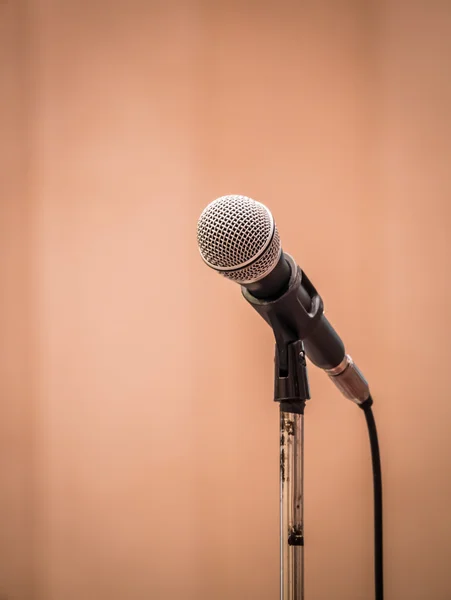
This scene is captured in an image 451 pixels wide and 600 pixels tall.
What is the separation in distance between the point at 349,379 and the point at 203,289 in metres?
0.71

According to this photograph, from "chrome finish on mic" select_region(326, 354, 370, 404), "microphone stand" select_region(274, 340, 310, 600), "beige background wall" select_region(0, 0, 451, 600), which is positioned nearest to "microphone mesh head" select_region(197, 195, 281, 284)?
"microphone stand" select_region(274, 340, 310, 600)

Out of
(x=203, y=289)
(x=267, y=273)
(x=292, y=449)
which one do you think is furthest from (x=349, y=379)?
(x=203, y=289)

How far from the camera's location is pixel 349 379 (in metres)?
0.79

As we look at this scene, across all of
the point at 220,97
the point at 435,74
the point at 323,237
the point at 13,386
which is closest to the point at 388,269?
the point at 323,237

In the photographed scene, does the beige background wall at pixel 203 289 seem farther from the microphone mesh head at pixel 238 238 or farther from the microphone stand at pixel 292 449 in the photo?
the microphone mesh head at pixel 238 238

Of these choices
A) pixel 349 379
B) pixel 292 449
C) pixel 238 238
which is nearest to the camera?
pixel 238 238

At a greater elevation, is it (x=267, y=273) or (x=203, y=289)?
(x=203, y=289)

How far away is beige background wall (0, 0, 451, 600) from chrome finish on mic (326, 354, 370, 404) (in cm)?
54

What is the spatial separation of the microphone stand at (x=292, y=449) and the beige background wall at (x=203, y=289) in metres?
0.71

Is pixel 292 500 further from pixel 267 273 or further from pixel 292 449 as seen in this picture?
pixel 267 273

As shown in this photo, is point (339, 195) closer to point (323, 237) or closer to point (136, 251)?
point (323, 237)

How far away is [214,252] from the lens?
0.57m

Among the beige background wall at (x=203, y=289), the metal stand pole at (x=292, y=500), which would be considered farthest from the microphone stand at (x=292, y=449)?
the beige background wall at (x=203, y=289)

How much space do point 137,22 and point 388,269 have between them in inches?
41.6
